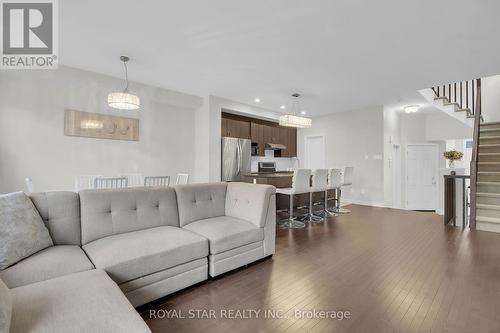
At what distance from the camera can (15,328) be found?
3.11 feet

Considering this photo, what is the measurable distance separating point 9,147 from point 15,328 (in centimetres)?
380

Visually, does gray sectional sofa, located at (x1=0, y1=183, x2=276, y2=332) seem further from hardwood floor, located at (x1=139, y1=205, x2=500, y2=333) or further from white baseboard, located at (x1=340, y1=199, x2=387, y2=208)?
white baseboard, located at (x1=340, y1=199, x2=387, y2=208)

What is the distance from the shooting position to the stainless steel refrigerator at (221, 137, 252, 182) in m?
5.76

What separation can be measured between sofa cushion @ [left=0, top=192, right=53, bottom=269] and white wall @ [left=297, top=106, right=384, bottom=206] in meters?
6.69

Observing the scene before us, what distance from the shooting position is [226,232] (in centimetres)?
229

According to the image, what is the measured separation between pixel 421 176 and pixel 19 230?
8641 millimetres

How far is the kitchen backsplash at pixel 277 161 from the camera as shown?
23.4 feet

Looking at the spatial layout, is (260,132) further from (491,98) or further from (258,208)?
(491,98)

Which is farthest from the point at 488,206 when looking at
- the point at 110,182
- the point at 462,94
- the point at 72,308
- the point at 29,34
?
the point at 29,34

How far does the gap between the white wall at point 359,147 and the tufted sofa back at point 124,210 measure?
5622 millimetres

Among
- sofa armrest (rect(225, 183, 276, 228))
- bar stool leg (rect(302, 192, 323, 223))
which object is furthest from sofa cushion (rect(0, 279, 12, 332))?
bar stool leg (rect(302, 192, 323, 223))

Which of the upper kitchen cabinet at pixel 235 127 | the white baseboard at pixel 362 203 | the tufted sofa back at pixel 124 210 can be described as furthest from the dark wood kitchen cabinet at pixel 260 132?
the tufted sofa back at pixel 124 210

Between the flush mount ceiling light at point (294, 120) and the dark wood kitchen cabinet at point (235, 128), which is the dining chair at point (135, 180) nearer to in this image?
the dark wood kitchen cabinet at point (235, 128)

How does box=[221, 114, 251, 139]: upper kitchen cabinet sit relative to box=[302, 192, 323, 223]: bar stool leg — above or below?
above
